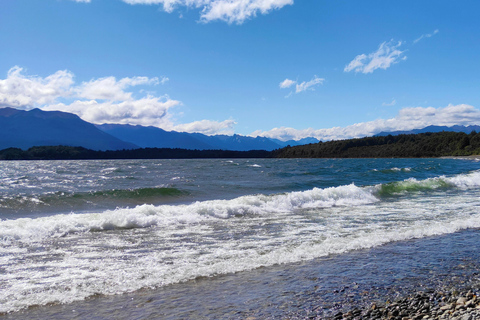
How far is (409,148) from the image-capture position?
607 ft

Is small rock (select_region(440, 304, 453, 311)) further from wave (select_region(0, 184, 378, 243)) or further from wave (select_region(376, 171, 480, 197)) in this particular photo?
wave (select_region(376, 171, 480, 197))

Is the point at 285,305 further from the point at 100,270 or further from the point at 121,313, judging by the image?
the point at 100,270

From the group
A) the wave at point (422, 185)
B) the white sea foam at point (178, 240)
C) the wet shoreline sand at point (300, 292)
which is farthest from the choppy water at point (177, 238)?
the wave at point (422, 185)

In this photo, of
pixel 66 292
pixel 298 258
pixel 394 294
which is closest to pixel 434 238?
pixel 298 258

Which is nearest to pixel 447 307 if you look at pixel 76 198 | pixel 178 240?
pixel 178 240

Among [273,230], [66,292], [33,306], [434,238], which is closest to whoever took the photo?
[33,306]

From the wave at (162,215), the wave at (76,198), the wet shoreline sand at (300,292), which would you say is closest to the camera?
the wet shoreline sand at (300,292)

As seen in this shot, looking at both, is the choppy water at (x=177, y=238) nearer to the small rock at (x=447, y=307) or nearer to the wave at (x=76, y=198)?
the wave at (x=76, y=198)

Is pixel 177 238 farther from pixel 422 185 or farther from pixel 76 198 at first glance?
pixel 422 185

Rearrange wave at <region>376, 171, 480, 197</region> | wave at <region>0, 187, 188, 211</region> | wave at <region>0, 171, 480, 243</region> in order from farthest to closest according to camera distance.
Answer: wave at <region>376, 171, 480, 197</region>, wave at <region>0, 187, 188, 211</region>, wave at <region>0, 171, 480, 243</region>

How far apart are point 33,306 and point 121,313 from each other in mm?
1690

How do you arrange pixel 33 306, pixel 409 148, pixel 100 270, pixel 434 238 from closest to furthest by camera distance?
1. pixel 33 306
2. pixel 100 270
3. pixel 434 238
4. pixel 409 148

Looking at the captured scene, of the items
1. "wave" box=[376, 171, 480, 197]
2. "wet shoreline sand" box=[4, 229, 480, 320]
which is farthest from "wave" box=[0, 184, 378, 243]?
"wet shoreline sand" box=[4, 229, 480, 320]

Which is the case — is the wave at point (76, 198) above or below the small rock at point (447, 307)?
below
